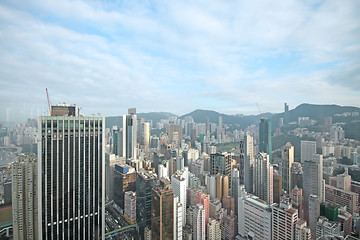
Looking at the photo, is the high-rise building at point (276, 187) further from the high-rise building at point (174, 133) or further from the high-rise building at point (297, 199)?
the high-rise building at point (174, 133)

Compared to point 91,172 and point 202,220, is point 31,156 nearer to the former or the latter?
point 91,172

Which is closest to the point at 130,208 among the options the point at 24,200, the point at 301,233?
the point at 24,200

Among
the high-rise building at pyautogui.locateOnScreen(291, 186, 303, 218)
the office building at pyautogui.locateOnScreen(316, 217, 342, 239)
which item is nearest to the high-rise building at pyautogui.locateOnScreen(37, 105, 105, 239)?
the office building at pyautogui.locateOnScreen(316, 217, 342, 239)

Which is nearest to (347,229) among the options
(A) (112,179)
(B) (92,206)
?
(B) (92,206)

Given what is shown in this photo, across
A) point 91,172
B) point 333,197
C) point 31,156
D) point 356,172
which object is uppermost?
point 31,156

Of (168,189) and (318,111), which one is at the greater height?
(318,111)

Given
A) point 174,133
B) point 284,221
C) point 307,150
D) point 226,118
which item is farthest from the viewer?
point 174,133

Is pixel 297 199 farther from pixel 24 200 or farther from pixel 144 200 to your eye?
pixel 24 200
